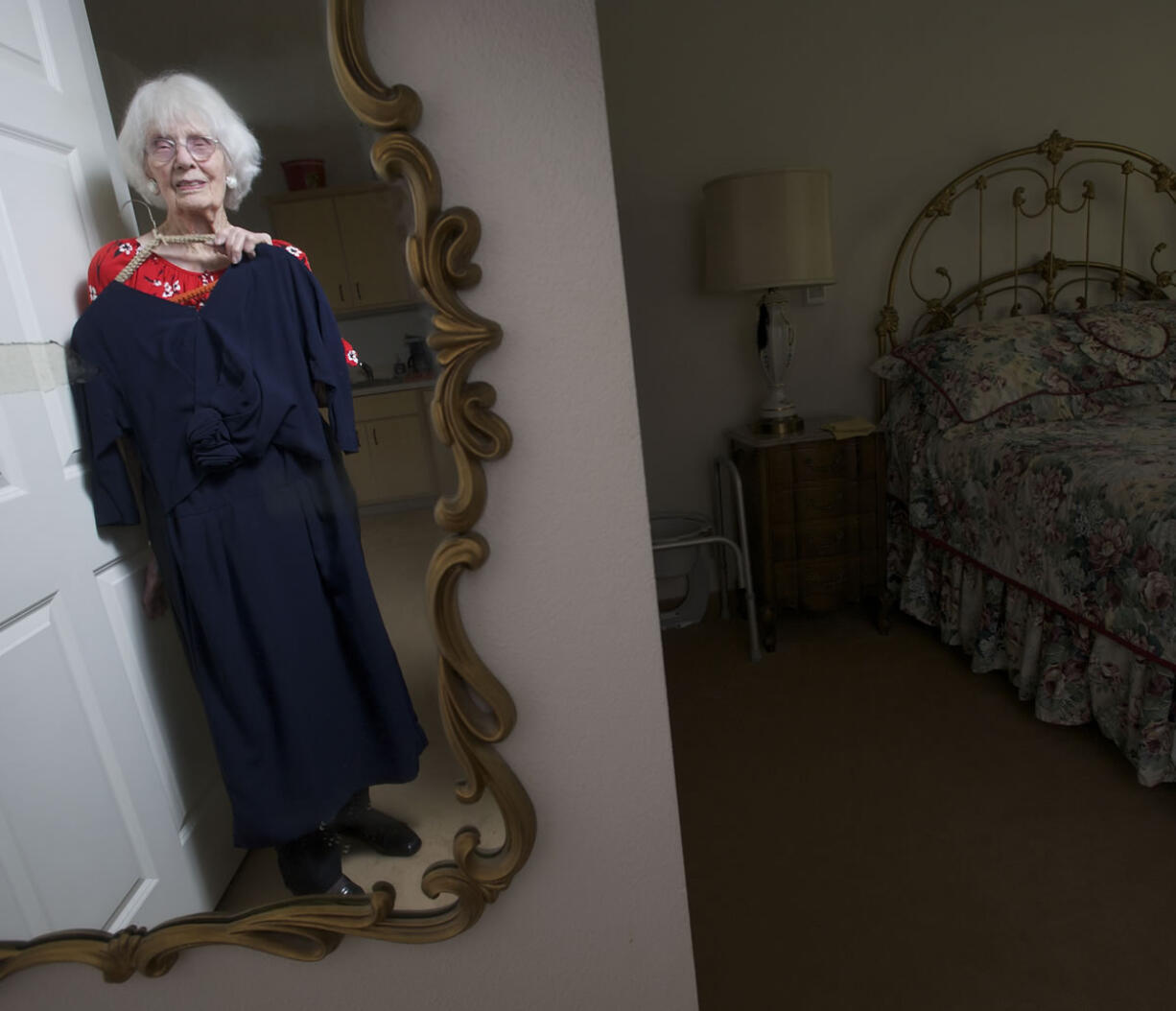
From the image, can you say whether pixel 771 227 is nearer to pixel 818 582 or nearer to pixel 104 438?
pixel 818 582

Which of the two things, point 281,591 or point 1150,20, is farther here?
point 1150,20

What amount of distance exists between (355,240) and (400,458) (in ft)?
0.58

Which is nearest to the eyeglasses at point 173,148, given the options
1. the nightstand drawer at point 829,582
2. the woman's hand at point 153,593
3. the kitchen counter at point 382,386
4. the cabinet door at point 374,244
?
the cabinet door at point 374,244

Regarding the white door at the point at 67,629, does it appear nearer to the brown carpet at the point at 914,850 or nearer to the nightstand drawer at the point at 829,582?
the brown carpet at the point at 914,850

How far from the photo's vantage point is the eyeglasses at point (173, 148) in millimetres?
573

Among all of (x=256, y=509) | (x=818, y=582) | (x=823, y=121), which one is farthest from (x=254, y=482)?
(x=823, y=121)

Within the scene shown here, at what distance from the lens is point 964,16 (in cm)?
256

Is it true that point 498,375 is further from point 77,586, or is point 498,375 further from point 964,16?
point 964,16

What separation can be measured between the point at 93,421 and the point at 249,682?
0.25 meters

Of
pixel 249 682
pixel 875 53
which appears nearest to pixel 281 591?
pixel 249 682

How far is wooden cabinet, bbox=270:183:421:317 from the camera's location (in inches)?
23.1

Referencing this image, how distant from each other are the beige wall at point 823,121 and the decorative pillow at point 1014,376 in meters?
0.39

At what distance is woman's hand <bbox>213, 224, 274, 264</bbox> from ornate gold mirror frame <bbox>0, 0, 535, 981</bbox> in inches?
4.2

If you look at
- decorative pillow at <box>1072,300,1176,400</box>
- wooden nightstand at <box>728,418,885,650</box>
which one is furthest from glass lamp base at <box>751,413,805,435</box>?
decorative pillow at <box>1072,300,1176,400</box>
